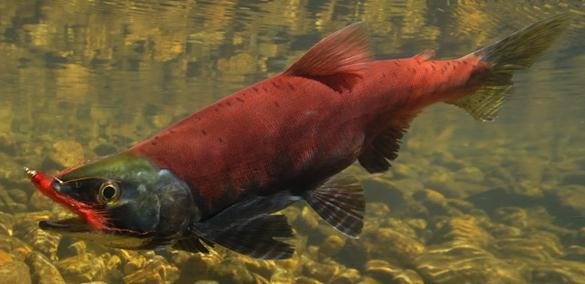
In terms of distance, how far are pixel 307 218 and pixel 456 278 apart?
11.7 feet

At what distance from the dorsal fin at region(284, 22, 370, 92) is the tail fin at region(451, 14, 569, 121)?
0.92 m

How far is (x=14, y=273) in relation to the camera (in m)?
4.46

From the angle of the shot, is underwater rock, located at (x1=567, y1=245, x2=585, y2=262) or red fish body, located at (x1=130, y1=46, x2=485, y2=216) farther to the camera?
underwater rock, located at (x1=567, y1=245, x2=585, y2=262)

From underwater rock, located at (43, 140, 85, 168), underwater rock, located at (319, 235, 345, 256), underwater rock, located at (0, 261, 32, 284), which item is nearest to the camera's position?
underwater rock, located at (0, 261, 32, 284)

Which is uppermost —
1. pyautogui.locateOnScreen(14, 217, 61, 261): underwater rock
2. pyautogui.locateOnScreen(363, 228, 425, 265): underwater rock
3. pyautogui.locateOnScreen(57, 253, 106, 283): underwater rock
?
pyautogui.locateOnScreen(57, 253, 106, 283): underwater rock

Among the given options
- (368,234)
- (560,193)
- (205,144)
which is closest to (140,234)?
(205,144)

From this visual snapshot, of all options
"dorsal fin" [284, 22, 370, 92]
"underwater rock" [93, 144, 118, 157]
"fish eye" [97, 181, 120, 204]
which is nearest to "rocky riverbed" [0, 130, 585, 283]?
"underwater rock" [93, 144, 118, 157]

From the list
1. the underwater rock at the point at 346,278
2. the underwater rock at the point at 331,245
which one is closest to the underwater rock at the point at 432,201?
the underwater rock at the point at 331,245

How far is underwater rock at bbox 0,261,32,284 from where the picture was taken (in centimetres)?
439

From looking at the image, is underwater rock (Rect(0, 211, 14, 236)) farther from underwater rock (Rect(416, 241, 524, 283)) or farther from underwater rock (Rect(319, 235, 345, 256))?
underwater rock (Rect(416, 241, 524, 283))

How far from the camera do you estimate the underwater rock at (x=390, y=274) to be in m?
7.24

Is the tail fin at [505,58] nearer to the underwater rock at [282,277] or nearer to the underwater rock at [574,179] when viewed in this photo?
the underwater rock at [282,277]

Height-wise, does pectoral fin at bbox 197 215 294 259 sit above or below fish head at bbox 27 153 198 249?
below

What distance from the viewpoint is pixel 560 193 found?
17344 millimetres
